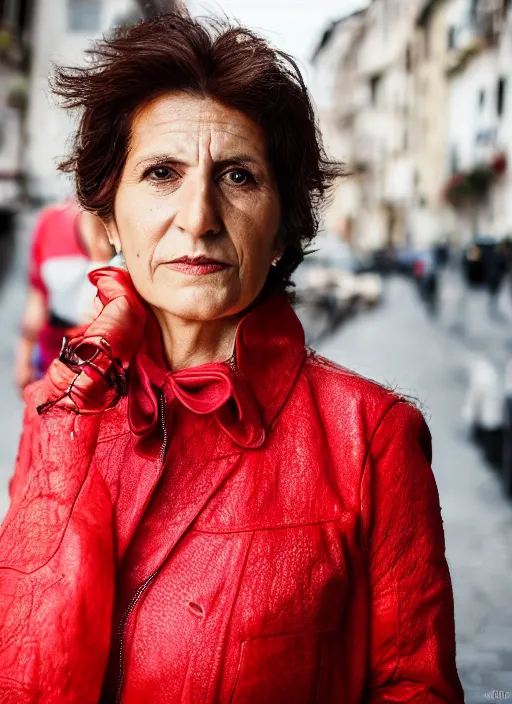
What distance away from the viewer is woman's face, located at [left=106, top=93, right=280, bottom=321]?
136 centimetres

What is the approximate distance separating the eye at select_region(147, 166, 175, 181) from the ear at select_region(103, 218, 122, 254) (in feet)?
0.49

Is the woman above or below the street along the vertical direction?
below

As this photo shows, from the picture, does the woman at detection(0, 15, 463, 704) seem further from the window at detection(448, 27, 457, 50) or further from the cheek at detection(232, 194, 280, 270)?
the window at detection(448, 27, 457, 50)

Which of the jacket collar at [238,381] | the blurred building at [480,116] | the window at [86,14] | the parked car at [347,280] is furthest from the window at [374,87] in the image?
the jacket collar at [238,381]

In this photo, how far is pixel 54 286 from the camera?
11.1 ft

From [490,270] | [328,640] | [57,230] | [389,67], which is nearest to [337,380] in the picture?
[328,640]

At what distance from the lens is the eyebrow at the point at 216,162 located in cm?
137

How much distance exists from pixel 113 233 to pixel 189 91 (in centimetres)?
28

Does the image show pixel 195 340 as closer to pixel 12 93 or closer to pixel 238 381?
pixel 238 381

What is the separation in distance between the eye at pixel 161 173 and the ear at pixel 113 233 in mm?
148

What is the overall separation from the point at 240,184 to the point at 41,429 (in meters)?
0.46

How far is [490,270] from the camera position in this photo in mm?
5629

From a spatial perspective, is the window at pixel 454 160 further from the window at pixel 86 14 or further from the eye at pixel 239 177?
the eye at pixel 239 177

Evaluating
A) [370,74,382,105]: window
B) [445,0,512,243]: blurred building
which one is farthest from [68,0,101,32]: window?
[445,0,512,243]: blurred building
